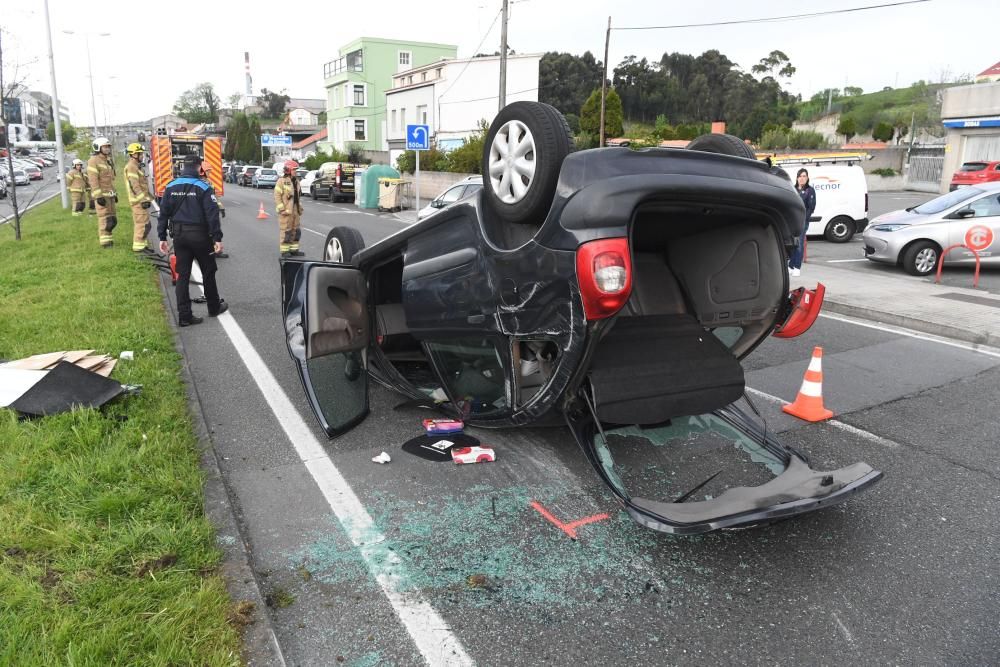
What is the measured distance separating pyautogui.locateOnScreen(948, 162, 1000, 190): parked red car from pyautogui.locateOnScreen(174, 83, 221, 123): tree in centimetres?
12748

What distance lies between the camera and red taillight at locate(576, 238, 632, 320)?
2846mm

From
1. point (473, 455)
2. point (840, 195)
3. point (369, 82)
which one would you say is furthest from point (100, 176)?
point (369, 82)

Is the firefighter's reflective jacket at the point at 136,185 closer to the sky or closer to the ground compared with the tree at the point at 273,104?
closer to the ground

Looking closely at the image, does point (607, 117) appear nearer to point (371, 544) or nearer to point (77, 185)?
point (77, 185)

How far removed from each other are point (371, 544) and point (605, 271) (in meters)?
1.67

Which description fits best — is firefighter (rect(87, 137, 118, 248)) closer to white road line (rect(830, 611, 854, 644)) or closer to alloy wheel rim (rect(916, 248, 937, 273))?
white road line (rect(830, 611, 854, 644))

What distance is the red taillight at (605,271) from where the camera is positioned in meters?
2.85

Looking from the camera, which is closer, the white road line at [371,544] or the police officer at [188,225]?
the white road line at [371,544]

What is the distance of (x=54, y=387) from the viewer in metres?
4.24

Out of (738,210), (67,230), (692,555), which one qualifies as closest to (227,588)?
(692,555)

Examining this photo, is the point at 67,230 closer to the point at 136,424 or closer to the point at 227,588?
the point at 136,424

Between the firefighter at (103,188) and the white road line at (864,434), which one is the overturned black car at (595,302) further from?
the firefighter at (103,188)

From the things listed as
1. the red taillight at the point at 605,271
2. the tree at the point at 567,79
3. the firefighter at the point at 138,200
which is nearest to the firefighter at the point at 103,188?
the firefighter at the point at 138,200

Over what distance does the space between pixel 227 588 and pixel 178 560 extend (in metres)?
0.30
